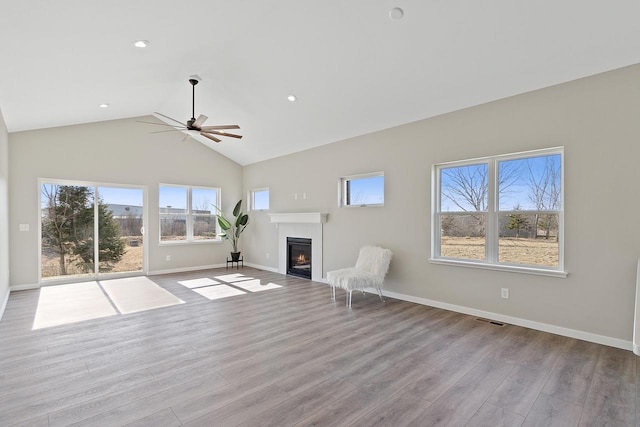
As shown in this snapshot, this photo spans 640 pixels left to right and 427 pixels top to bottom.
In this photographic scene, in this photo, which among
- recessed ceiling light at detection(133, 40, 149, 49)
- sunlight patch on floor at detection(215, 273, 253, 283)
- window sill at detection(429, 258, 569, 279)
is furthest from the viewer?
sunlight patch on floor at detection(215, 273, 253, 283)

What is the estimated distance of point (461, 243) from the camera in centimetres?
453

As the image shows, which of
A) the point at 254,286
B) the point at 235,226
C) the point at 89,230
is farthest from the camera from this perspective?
the point at 235,226

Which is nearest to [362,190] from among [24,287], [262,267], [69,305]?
[262,267]

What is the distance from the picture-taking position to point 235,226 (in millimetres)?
8578

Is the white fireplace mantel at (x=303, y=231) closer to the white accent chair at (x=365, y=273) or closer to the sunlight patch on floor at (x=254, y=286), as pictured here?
the sunlight patch on floor at (x=254, y=286)

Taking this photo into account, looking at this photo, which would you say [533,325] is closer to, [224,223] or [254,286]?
[254,286]

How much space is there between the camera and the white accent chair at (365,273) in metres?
4.62

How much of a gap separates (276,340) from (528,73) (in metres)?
4.12

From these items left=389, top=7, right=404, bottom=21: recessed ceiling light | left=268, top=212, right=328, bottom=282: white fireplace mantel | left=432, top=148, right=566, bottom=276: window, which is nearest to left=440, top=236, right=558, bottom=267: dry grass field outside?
left=432, top=148, right=566, bottom=276: window

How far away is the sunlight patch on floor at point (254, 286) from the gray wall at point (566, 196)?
163 cm

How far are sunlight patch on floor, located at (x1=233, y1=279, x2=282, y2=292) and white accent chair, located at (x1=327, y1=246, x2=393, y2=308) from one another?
53.3 inches

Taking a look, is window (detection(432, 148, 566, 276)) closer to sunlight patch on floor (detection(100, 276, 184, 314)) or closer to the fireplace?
the fireplace

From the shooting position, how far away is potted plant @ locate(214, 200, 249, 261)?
8293 millimetres

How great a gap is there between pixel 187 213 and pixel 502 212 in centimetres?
697
